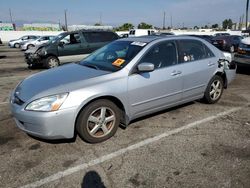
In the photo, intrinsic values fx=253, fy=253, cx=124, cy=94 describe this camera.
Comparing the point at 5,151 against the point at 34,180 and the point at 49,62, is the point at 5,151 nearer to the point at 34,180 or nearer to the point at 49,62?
the point at 34,180

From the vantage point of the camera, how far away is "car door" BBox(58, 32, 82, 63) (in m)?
11.2

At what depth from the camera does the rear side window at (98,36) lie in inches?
452

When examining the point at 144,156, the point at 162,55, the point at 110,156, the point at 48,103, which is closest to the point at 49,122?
the point at 48,103

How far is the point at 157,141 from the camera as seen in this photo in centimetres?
385

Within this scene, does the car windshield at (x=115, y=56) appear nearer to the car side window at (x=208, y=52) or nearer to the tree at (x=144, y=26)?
the car side window at (x=208, y=52)

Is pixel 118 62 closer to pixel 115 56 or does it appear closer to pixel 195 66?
pixel 115 56

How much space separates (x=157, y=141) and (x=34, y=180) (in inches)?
71.5

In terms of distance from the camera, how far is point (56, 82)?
3.73 m

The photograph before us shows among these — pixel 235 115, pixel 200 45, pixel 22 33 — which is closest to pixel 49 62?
pixel 200 45

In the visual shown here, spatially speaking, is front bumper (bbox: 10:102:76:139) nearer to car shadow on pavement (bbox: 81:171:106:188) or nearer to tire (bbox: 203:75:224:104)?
car shadow on pavement (bbox: 81:171:106:188)

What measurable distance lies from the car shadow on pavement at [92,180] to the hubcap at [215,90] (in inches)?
135

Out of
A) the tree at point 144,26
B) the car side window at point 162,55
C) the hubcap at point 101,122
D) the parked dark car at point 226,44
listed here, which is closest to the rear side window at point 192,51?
the car side window at point 162,55

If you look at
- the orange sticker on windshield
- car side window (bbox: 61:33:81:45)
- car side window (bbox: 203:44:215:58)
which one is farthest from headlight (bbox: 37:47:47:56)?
car side window (bbox: 203:44:215:58)

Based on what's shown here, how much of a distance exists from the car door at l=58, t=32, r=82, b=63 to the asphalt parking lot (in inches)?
265
